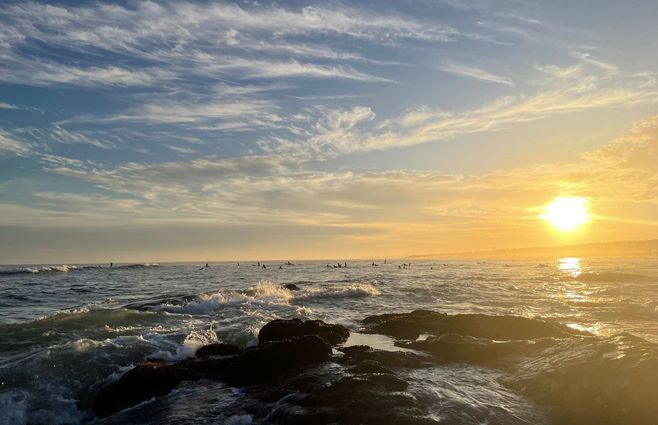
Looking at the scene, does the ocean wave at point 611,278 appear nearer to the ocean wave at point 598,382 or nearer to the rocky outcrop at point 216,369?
the ocean wave at point 598,382

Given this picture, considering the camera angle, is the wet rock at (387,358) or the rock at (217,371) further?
the wet rock at (387,358)

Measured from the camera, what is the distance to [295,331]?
15.1 m

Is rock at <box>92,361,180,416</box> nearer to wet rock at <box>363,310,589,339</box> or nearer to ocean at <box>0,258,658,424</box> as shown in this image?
ocean at <box>0,258,658,424</box>

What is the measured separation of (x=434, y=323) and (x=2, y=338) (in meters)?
16.6

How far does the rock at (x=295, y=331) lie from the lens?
1491cm

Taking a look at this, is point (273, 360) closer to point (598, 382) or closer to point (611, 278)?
point (598, 382)

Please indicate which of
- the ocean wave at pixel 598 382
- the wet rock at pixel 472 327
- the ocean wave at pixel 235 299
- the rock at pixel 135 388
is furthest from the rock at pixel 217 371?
the ocean wave at pixel 235 299

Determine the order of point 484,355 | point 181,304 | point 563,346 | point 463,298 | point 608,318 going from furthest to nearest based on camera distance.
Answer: point 463,298
point 181,304
point 608,318
point 484,355
point 563,346

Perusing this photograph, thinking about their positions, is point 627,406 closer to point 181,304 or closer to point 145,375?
point 145,375

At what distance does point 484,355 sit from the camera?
12383 mm

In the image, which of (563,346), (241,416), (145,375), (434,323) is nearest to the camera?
(241,416)

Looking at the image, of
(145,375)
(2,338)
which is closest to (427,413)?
(145,375)

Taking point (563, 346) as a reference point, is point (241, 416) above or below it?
below

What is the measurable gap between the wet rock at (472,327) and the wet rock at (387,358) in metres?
4.08
